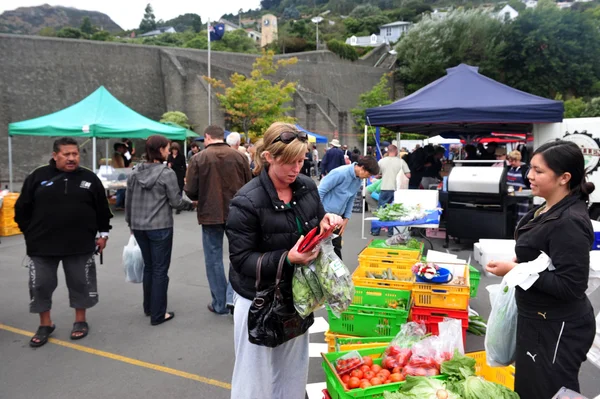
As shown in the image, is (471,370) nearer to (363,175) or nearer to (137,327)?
(363,175)

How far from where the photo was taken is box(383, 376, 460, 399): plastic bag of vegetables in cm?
Result: 234

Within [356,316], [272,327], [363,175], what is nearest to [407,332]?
[356,316]

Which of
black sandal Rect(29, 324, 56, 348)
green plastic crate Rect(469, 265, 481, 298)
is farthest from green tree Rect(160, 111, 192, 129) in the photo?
green plastic crate Rect(469, 265, 481, 298)

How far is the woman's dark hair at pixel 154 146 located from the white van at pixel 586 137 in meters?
7.34

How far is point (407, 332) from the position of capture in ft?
10.9

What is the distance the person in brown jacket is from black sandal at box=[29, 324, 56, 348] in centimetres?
152

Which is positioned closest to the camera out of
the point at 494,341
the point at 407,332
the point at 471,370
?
the point at 494,341

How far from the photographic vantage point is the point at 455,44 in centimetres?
4081

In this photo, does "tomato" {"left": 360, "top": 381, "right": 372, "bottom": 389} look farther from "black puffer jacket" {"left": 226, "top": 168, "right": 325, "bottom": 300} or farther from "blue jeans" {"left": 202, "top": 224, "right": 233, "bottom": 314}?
"blue jeans" {"left": 202, "top": 224, "right": 233, "bottom": 314}

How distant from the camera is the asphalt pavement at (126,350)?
3260 mm

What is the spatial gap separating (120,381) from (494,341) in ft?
8.91

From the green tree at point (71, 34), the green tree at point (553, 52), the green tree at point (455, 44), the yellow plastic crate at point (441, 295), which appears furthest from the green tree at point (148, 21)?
the yellow plastic crate at point (441, 295)

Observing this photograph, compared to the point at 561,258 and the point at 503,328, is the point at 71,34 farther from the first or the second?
the point at 561,258

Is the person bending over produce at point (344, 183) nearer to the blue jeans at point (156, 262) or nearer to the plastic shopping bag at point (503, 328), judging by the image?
the blue jeans at point (156, 262)
